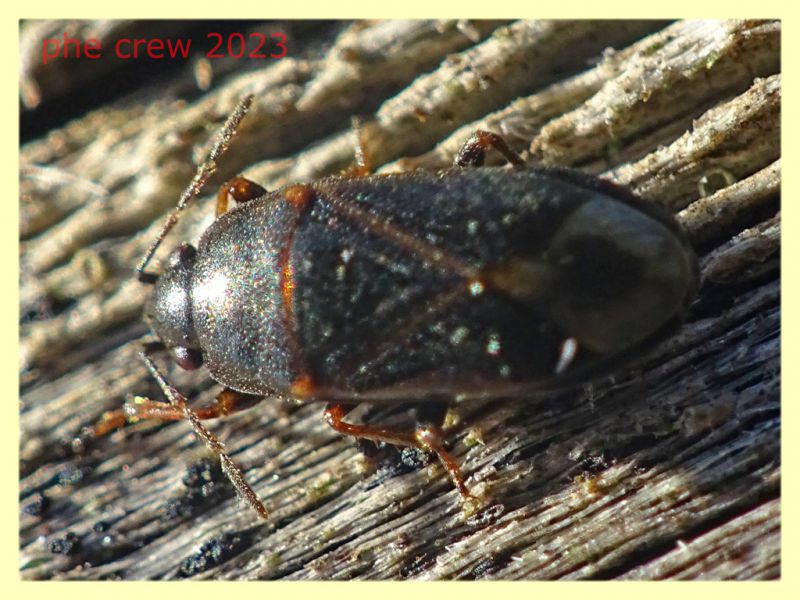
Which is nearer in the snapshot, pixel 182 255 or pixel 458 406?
pixel 458 406

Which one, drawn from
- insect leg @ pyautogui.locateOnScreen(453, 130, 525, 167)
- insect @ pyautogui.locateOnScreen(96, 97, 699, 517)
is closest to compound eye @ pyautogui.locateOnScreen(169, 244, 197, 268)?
insect @ pyautogui.locateOnScreen(96, 97, 699, 517)

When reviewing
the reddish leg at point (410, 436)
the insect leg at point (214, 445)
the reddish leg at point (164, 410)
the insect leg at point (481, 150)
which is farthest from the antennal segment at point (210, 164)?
the reddish leg at point (410, 436)

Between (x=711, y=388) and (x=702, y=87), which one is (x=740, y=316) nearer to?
(x=711, y=388)

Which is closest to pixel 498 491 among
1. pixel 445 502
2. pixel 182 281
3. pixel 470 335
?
pixel 445 502

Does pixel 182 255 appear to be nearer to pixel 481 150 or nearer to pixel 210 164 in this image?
pixel 210 164

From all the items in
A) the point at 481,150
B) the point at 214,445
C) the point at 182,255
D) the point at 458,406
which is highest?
the point at 182,255

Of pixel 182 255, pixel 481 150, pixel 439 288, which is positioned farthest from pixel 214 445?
pixel 481 150

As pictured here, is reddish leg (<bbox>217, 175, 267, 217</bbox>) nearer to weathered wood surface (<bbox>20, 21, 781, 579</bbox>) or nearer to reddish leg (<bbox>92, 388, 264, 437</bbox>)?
weathered wood surface (<bbox>20, 21, 781, 579</bbox>)
